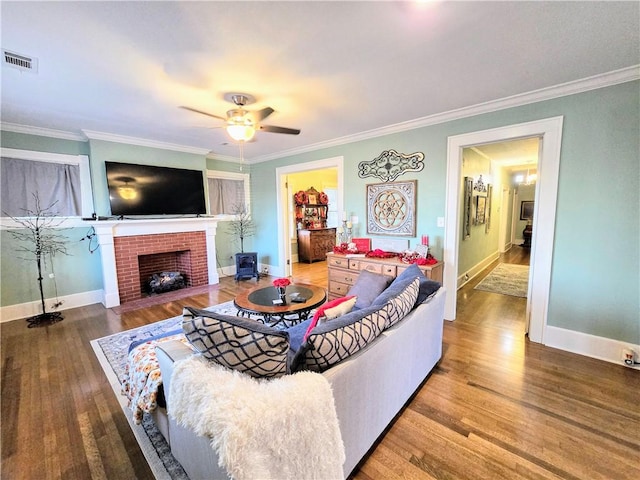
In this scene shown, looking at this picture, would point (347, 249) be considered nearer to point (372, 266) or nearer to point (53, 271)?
point (372, 266)

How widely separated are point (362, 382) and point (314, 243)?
5.80 m

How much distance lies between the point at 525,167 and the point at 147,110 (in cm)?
835

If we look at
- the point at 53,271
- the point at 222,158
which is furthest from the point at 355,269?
the point at 53,271

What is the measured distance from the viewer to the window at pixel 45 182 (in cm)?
353

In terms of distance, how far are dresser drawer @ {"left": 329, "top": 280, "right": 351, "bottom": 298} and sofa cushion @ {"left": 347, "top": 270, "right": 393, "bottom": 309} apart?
114 centimetres

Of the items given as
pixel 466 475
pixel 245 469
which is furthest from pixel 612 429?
pixel 245 469

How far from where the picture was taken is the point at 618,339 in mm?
2492

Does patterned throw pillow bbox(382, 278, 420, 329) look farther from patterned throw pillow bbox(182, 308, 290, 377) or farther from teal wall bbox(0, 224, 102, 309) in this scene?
teal wall bbox(0, 224, 102, 309)

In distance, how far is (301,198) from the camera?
729 centimetres

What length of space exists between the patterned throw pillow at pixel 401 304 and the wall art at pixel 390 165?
81.0 inches

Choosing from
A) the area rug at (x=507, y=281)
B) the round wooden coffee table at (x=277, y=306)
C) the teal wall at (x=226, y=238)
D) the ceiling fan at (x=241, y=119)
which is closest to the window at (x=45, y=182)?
the teal wall at (x=226, y=238)

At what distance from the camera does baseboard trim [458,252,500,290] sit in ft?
15.9

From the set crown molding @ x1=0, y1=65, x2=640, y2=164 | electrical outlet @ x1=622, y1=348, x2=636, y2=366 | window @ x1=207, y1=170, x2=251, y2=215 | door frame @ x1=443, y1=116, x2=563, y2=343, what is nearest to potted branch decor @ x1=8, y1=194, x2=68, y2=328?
crown molding @ x1=0, y1=65, x2=640, y2=164

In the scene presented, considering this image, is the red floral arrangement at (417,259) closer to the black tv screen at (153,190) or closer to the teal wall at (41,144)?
the black tv screen at (153,190)
